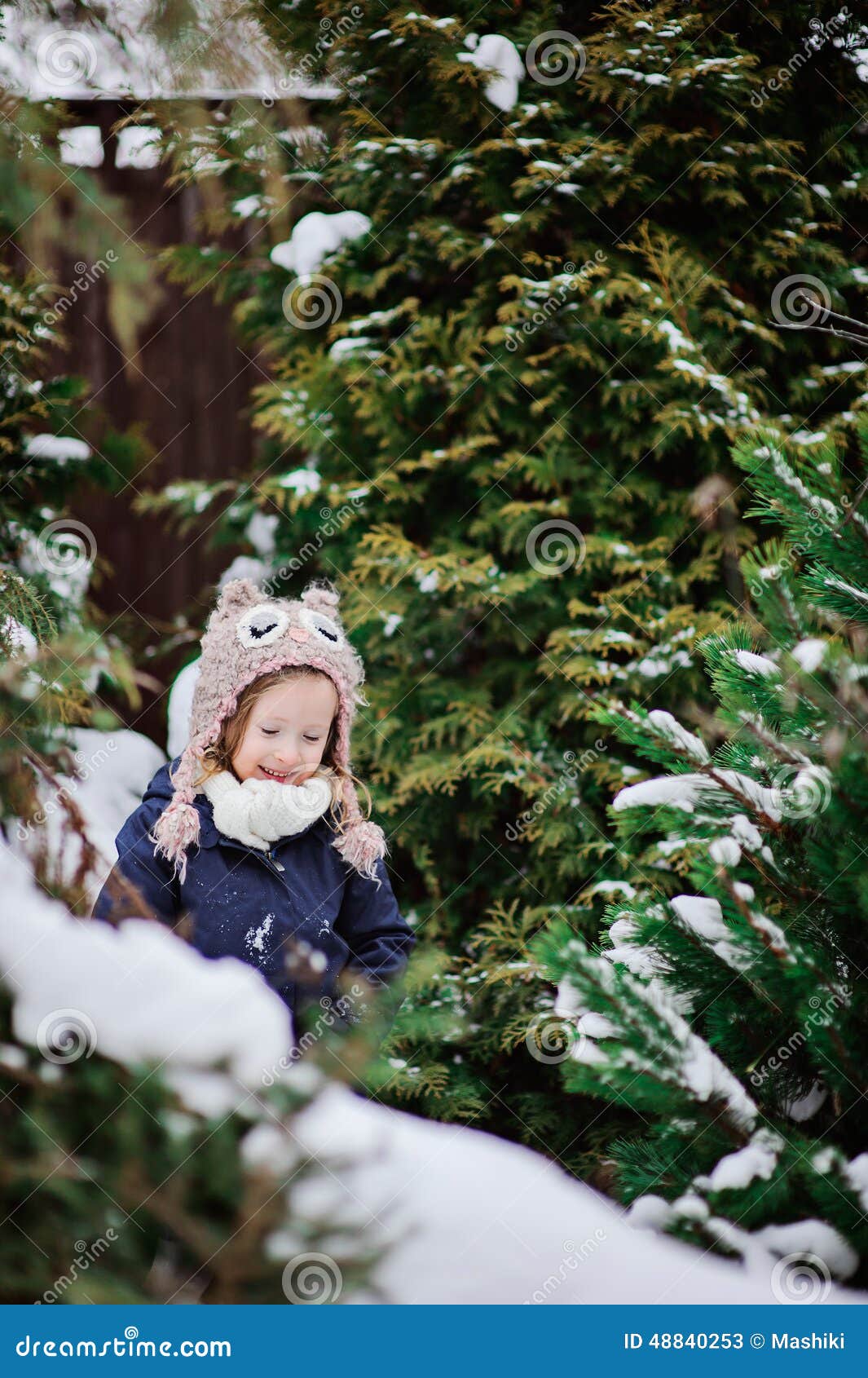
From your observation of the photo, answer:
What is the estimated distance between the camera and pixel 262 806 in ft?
6.42

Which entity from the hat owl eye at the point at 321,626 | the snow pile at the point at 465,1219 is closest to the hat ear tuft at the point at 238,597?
the hat owl eye at the point at 321,626

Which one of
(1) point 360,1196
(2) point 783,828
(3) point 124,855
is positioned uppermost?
(2) point 783,828

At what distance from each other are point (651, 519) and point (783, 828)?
84.1 inches

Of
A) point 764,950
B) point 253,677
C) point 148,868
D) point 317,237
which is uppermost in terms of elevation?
point 317,237

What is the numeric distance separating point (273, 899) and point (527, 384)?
2.01 m

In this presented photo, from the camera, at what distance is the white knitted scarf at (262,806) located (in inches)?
77.0

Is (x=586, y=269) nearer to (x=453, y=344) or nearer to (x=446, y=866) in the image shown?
(x=453, y=344)

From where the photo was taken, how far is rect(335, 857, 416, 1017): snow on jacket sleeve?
210 cm

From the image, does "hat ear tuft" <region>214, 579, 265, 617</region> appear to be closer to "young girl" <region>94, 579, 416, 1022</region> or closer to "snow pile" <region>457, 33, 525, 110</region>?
"young girl" <region>94, 579, 416, 1022</region>

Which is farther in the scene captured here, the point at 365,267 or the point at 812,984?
the point at 365,267

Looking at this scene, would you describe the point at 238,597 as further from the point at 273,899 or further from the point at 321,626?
the point at 273,899

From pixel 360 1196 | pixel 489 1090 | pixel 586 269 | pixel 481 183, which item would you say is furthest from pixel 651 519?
pixel 360 1196

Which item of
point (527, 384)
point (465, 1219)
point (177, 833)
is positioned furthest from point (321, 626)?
point (527, 384)

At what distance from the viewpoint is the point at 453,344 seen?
3.53m
